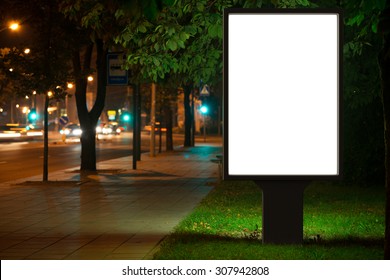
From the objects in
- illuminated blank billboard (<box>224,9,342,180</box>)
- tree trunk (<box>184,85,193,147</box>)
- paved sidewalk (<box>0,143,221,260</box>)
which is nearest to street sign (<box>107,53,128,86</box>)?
paved sidewalk (<box>0,143,221,260</box>)

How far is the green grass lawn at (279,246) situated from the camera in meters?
10.2

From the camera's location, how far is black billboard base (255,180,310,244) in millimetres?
10781

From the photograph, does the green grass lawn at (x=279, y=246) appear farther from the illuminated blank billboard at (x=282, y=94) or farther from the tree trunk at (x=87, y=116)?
the tree trunk at (x=87, y=116)

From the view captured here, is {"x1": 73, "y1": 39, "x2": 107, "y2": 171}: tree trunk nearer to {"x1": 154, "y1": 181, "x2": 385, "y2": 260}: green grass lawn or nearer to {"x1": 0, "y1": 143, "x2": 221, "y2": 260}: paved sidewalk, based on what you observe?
{"x1": 0, "y1": 143, "x2": 221, "y2": 260}: paved sidewalk

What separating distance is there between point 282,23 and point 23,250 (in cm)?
432

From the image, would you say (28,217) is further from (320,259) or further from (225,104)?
(320,259)

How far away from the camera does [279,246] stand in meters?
10.6

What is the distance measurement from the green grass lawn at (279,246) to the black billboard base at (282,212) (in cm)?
23

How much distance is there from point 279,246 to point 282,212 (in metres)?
0.47

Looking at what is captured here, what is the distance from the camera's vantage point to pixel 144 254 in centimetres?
1040

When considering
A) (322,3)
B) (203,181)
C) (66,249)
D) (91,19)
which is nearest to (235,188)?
(203,181)

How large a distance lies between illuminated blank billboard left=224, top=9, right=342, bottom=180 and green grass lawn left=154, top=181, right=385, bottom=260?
38.1 inches

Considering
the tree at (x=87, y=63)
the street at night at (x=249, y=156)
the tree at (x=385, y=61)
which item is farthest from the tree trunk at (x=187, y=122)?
the tree at (x=385, y=61)

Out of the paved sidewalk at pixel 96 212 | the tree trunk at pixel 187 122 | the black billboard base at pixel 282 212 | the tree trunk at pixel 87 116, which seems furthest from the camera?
the tree trunk at pixel 187 122
